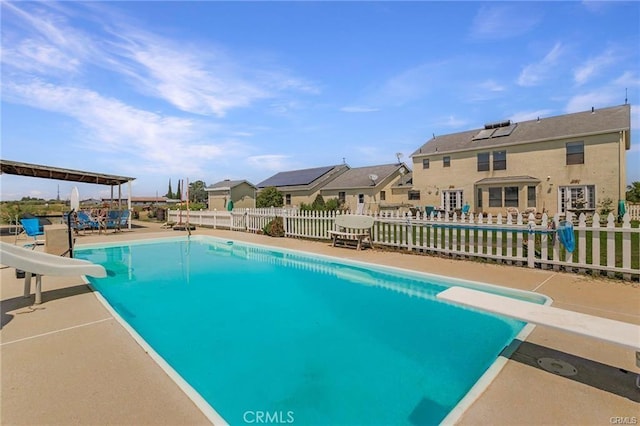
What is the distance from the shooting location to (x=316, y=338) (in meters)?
4.41

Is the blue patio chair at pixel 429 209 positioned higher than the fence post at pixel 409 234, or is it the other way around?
the blue patio chair at pixel 429 209

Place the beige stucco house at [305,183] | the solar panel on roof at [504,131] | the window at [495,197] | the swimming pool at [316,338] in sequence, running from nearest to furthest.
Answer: the swimming pool at [316,338]
the window at [495,197]
the solar panel on roof at [504,131]
the beige stucco house at [305,183]

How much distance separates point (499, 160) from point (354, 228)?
19159 mm

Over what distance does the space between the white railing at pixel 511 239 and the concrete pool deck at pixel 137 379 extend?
73.1 inches

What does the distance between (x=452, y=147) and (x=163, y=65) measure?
919 inches

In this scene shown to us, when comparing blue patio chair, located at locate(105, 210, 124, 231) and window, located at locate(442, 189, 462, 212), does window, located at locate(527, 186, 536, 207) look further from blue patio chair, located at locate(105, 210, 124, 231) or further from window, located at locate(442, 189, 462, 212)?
blue patio chair, located at locate(105, 210, 124, 231)

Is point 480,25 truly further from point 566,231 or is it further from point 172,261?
point 172,261

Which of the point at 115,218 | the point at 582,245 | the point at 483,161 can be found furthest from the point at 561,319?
the point at 483,161

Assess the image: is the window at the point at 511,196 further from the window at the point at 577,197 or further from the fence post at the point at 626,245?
the fence post at the point at 626,245

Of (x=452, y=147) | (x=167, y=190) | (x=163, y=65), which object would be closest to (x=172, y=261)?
(x=163, y=65)

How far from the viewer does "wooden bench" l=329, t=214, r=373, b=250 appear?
1049 cm

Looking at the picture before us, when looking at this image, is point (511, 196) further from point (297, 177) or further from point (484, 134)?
point (297, 177)

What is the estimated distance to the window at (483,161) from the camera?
2462 centimetres

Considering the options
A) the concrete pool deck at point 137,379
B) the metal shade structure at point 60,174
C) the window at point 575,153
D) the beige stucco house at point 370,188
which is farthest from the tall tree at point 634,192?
the metal shade structure at point 60,174
